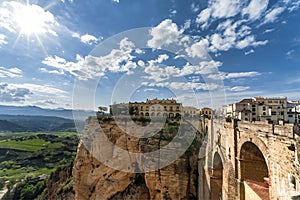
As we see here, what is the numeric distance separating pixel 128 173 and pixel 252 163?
9.05m

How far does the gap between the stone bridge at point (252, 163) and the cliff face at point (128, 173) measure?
1.27m

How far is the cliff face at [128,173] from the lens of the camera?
12719mm

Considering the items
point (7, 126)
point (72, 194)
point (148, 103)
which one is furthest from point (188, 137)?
point (7, 126)

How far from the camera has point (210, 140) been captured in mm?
14500

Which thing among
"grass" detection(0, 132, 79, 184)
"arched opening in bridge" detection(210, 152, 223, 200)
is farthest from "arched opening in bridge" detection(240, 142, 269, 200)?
"grass" detection(0, 132, 79, 184)

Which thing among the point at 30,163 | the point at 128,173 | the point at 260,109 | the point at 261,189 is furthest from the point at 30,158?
the point at 261,189

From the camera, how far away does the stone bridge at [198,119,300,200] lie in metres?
5.29

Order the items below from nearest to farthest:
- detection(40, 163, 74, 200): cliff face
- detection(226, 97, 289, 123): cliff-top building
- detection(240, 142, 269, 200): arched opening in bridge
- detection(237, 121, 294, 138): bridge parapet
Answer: detection(237, 121, 294, 138): bridge parapet
detection(240, 142, 269, 200): arched opening in bridge
detection(40, 163, 74, 200): cliff face
detection(226, 97, 289, 123): cliff-top building

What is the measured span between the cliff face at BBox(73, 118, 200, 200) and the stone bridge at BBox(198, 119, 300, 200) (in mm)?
1268

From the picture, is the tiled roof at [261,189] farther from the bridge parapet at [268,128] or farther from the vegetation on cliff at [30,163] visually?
the vegetation on cliff at [30,163]

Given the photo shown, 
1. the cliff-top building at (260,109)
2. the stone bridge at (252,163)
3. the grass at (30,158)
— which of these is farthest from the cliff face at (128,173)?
the grass at (30,158)

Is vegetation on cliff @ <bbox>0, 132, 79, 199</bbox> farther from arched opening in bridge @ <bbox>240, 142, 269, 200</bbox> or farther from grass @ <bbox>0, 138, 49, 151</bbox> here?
arched opening in bridge @ <bbox>240, 142, 269, 200</bbox>

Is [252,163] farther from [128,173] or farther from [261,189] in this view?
[128,173]

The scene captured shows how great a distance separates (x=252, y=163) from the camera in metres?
8.33
